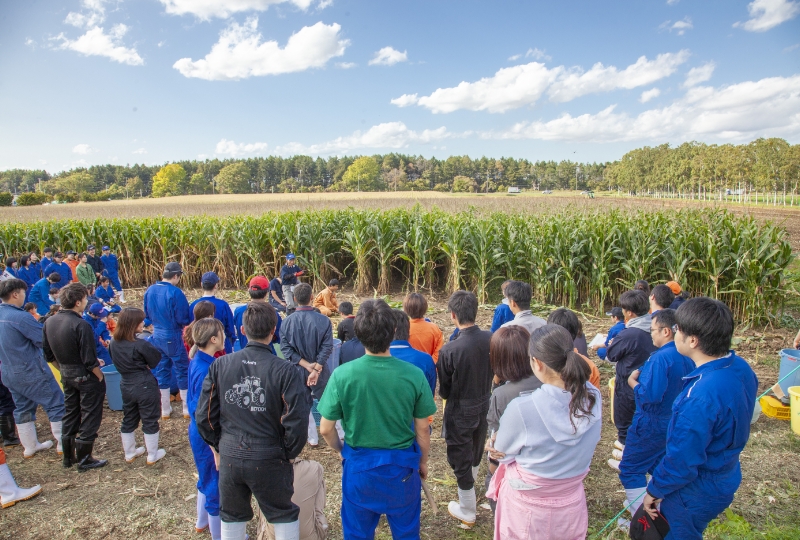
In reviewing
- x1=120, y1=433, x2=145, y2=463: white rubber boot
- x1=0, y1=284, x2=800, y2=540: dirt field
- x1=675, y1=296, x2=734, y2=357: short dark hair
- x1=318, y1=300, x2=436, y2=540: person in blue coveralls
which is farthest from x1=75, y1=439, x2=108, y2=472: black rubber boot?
x1=675, y1=296, x2=734, y2=357: short dark hair

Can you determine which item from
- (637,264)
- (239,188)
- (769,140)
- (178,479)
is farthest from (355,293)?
(239,188)

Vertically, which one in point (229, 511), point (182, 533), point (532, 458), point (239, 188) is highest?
point (239, 188)

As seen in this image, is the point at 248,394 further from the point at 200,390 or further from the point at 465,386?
the point at 465,386

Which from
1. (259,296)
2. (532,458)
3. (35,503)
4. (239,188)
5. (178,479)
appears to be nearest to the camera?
(532,458)

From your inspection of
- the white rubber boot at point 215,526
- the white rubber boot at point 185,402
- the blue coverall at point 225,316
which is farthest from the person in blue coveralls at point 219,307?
the white rubber boot at point 215,526

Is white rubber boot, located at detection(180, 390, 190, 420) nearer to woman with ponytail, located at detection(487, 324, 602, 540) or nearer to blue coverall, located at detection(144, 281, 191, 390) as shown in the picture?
blue coverall, located at detection(144, 281, 191, 390)

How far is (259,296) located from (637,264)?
8117 mm

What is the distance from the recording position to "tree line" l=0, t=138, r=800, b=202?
56625 mm

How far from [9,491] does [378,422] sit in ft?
12.5

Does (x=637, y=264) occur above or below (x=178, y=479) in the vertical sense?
above

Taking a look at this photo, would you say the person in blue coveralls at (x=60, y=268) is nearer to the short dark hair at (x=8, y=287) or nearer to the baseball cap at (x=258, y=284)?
the short dark hair at (x=8, y=287)

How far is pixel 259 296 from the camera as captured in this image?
16.5ft

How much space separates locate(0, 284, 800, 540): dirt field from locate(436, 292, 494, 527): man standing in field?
27.6 inches

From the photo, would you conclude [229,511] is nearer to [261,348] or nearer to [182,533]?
[261,348]
